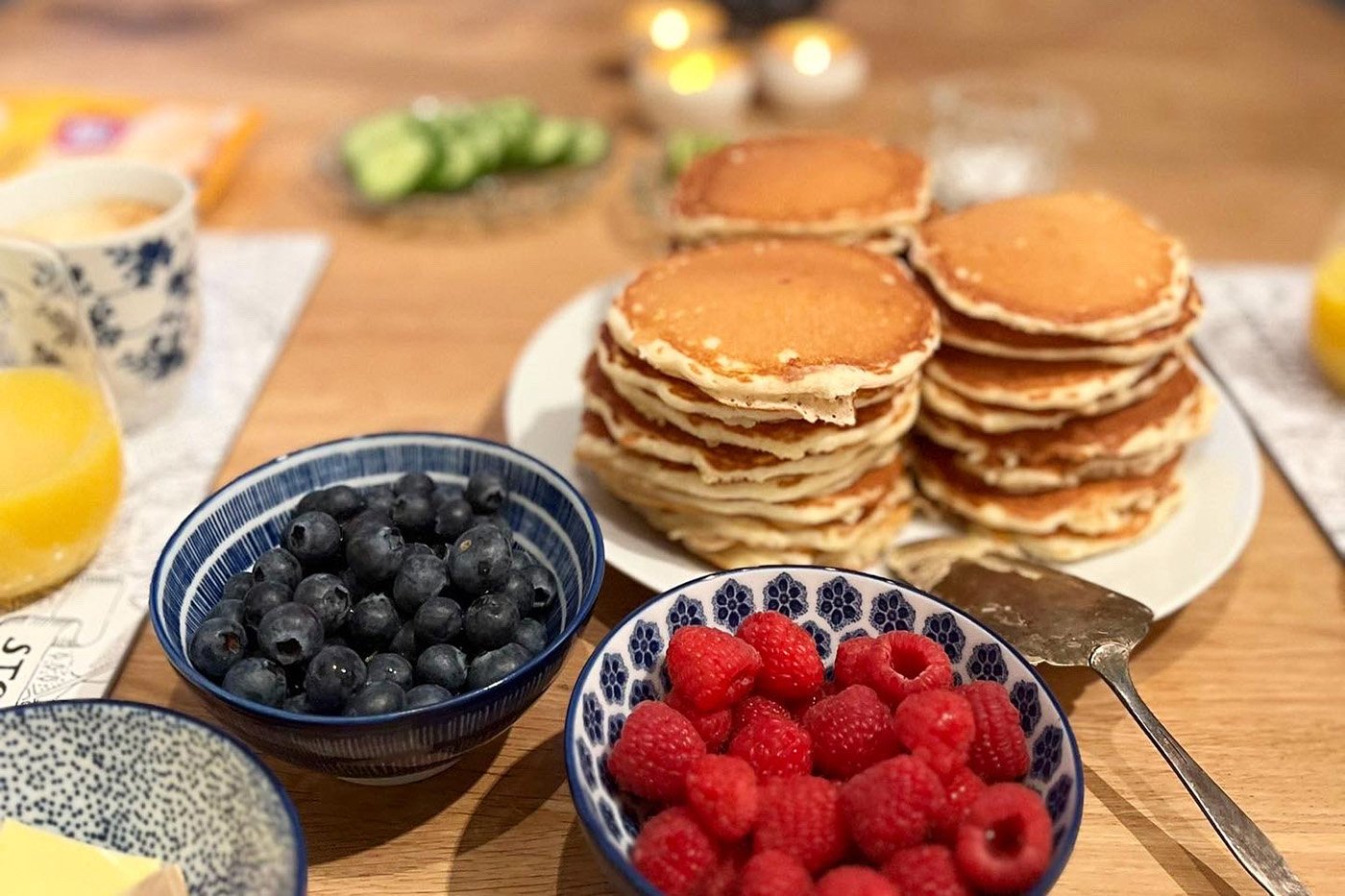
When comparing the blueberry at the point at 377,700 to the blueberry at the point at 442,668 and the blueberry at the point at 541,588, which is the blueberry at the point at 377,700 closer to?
the blueberry at the point at 442,668

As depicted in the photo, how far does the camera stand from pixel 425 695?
1.01m

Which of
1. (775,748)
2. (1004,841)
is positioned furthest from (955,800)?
(775,748)

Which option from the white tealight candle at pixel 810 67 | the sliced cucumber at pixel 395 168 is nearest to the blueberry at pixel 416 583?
the sliced cucumber at pixel 395 168

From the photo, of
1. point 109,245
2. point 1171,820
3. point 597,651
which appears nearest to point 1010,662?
point 1171,820

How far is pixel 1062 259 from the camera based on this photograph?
1441mm

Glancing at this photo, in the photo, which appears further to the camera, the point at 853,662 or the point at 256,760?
the point at 853,662

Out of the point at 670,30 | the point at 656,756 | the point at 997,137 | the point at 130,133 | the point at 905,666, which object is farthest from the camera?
the point at 670,30

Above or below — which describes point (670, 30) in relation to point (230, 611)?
below

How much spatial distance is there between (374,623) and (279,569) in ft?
0.39

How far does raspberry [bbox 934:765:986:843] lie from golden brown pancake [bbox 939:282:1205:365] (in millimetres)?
605

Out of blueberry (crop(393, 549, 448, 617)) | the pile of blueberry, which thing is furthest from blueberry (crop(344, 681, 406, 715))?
blueberry (crop(393, 549, 448, 617))

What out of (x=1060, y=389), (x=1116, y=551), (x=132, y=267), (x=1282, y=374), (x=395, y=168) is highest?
(x=132, y=267)

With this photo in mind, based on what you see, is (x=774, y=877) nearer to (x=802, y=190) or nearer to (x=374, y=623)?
(x=374, y=623)

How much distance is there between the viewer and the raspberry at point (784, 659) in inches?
41.2
